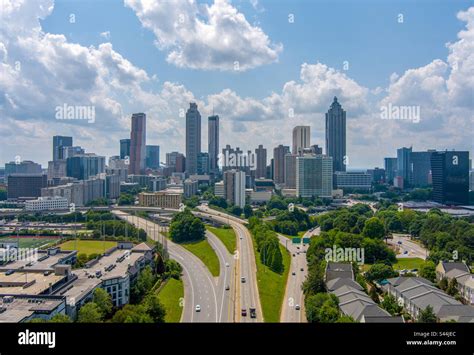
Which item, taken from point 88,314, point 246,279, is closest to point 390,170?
point 246,279

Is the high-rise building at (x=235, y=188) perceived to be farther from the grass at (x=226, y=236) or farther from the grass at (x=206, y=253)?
the grass at (x=206, y=253)

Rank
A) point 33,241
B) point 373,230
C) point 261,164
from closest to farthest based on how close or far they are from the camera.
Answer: point 373,230 < point 33,241 < point 261,164

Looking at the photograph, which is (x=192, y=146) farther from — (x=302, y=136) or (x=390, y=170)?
(x=390, y=170)

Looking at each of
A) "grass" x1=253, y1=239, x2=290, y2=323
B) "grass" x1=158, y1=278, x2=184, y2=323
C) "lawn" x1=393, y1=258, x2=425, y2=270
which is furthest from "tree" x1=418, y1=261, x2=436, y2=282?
"grass" x1=158, y1=278, x2=184, y2=323

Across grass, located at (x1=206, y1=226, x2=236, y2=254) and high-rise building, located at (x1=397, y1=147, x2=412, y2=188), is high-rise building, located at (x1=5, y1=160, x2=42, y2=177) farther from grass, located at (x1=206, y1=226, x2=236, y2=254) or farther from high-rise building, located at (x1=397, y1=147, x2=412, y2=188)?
high-rise building, located at (x1=397, y1=147, x2=412, y2=188)
